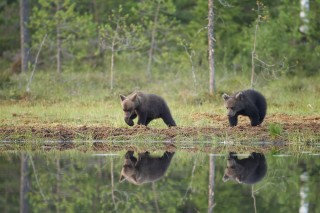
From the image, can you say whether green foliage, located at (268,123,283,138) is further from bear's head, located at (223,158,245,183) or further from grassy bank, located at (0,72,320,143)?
bear's head, located at (223,158,245,183)

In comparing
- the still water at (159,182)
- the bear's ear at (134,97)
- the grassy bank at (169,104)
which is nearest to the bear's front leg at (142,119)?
the grassy bank at (169,104)

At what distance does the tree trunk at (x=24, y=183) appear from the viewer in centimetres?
1159

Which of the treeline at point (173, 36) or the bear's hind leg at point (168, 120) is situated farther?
the treeline at point (173, 36)

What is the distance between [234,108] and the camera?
19484 millimetres

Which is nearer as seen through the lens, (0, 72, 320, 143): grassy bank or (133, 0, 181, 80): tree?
(0, 72, 320, 143): grassy bank

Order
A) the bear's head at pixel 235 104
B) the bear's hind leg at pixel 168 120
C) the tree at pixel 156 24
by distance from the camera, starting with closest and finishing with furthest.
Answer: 1. the bear's head at pixel 235 104
2. the bear's hind leg at pixel 168 120
3. the tree at pixel 156 24

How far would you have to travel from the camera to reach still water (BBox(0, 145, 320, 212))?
38.3ft

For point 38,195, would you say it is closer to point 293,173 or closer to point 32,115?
point 293,173

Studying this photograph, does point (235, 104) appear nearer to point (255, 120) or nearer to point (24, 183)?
point (255, 120)

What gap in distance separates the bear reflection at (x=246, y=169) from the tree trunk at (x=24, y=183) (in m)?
3.35

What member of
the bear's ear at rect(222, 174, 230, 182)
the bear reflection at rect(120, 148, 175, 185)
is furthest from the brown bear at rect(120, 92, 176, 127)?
the bear's ear at rect(222, 174, 230, 182)

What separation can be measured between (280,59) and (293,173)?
55.7 ft

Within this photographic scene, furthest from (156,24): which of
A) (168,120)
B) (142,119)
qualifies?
(142,119)

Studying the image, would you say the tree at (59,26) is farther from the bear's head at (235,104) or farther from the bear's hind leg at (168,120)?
the bear's head at (235,104)
